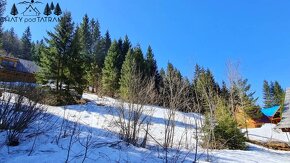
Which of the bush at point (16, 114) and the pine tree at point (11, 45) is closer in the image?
the bush at point (16, 114)

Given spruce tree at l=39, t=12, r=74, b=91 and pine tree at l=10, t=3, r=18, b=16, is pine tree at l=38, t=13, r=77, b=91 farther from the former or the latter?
pine tree at l=10, t=3, r=18, b=16

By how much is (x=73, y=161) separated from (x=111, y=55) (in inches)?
1359

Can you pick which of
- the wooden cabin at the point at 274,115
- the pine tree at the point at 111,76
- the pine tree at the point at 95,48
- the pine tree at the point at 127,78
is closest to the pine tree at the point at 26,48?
the pine tree at the point at 95,48

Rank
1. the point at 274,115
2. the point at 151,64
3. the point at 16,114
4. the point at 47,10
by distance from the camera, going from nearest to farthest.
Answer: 1. the point at 16,114
2. the point at 47,10
3. the point at 274,115
4. the point at 151,64

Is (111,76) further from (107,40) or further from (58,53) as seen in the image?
(107,40)

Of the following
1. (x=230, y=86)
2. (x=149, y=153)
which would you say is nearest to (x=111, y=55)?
(x=230, y=86)

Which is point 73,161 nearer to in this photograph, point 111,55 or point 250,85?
point 250,85

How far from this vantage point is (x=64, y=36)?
2250 centimetres

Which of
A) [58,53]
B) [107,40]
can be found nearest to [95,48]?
[107,40]

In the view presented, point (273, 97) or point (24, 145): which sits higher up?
point (273, 97)

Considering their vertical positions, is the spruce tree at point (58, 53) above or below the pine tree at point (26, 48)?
below

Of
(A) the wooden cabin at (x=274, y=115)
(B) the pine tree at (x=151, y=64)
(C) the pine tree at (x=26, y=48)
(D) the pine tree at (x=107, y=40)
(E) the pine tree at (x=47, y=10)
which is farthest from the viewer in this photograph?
(C) the pine tree at (x=26, y=48)

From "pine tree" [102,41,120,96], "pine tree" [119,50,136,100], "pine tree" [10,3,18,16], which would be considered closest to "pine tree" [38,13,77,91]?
"pine tree" [119,50,136,100]

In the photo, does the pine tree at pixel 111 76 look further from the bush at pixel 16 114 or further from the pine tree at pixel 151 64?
the bush at pixel 16 114
